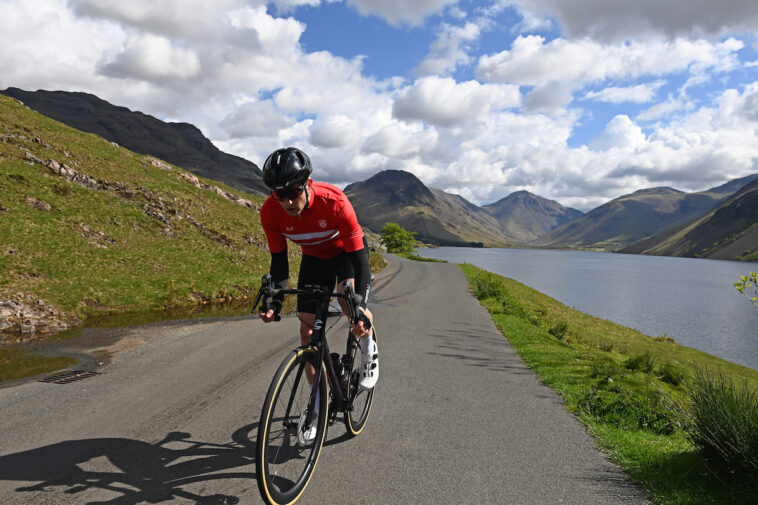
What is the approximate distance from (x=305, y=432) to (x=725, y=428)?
4104 mm

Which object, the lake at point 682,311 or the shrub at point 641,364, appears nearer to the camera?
the shrub at point 641,364

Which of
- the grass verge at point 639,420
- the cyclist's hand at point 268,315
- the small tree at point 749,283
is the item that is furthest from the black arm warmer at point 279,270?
the small tree at point 749,283

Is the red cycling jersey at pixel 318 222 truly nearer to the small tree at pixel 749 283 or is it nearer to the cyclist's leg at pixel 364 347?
the cyclist's leg at pixel 364 347

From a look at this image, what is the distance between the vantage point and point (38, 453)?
4410mm

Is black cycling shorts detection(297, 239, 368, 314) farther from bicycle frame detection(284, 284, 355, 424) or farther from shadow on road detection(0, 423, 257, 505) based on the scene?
shadow on road detection(0, 423, 257, 505)

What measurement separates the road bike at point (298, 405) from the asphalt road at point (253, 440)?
30 centimetres

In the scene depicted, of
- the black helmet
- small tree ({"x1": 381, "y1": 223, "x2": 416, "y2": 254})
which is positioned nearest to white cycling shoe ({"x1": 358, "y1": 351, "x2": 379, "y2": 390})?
the black helmet

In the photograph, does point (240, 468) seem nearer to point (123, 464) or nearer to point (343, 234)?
point (123, 464)

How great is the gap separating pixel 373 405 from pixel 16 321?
1097 centimetres

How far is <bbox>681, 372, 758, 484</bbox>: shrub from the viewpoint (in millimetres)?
3766

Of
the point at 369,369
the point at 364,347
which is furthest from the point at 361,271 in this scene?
the point at 369,369

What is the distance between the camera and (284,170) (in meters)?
3.77

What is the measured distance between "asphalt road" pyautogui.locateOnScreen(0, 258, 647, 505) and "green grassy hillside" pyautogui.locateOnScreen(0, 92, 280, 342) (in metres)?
6.39

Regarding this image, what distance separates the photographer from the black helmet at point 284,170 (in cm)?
376
